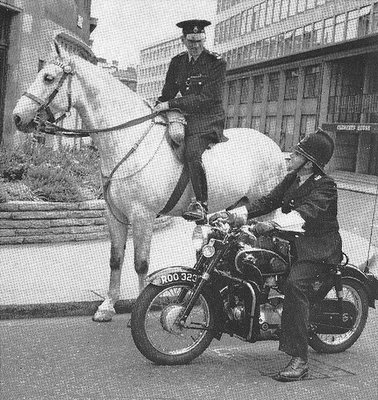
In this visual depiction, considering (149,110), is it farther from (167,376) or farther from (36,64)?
(36,64)

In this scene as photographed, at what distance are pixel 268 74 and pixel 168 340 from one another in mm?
59132

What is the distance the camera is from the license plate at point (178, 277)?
5781 millimetres

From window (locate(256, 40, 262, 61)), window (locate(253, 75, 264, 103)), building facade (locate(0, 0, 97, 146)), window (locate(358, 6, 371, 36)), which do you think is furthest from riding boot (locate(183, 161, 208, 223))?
window (locate(256, 40, 262, 61))

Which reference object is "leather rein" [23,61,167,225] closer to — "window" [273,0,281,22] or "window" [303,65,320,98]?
"window" [303,65,320,98]

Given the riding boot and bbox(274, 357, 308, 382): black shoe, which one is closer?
bbox(274, 357, 308, 382): black shoe

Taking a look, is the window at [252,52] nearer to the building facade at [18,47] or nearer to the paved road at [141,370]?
the building facade at [18,47]

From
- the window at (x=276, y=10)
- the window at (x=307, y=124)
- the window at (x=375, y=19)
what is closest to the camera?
the window at (x=375, y=19)

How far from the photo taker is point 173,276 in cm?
582

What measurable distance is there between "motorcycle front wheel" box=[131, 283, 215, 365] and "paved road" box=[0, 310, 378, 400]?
0.12m

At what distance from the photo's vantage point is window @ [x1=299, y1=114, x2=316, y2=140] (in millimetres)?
53269

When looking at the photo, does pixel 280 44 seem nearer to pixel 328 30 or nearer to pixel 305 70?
pixel 305 70

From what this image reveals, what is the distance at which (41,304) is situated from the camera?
24.3ft

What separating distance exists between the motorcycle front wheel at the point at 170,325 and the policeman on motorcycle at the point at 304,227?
2.16 ft

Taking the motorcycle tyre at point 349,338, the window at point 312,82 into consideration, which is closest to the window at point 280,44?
the window at point 312,82
